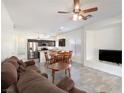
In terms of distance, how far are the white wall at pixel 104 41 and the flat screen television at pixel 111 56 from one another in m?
0.22

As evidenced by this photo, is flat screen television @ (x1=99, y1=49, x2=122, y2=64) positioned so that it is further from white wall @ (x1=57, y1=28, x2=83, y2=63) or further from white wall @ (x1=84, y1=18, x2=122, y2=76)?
white wall @ (x1=57, y1=28, x2=83, y2=63)

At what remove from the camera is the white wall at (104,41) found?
211 inches

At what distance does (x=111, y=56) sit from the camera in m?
5.58

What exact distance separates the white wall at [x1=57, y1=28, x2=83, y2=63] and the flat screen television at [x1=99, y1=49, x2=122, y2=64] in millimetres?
2067

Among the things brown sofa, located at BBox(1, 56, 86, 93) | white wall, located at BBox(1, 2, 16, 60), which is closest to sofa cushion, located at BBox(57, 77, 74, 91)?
brown sofa, located at BBox(1, 56, 86, 93)

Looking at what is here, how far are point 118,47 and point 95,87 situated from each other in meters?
2.81

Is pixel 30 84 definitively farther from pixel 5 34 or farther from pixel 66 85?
pixel 5 34

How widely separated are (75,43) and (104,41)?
9.69ft

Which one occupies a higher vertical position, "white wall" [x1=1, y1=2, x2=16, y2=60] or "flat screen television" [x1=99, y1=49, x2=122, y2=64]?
"white wall" [x1=1, y1=2, x2=16, y2=60]

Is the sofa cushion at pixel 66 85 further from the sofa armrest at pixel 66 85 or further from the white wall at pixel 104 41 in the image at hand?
the white wall at pixel 104 41

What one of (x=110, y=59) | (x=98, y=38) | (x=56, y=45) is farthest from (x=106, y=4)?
(x=56, y=45)

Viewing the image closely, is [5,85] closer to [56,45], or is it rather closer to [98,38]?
[98,38]

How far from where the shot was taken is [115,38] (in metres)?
5.73

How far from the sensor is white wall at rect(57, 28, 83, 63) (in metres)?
8.31
